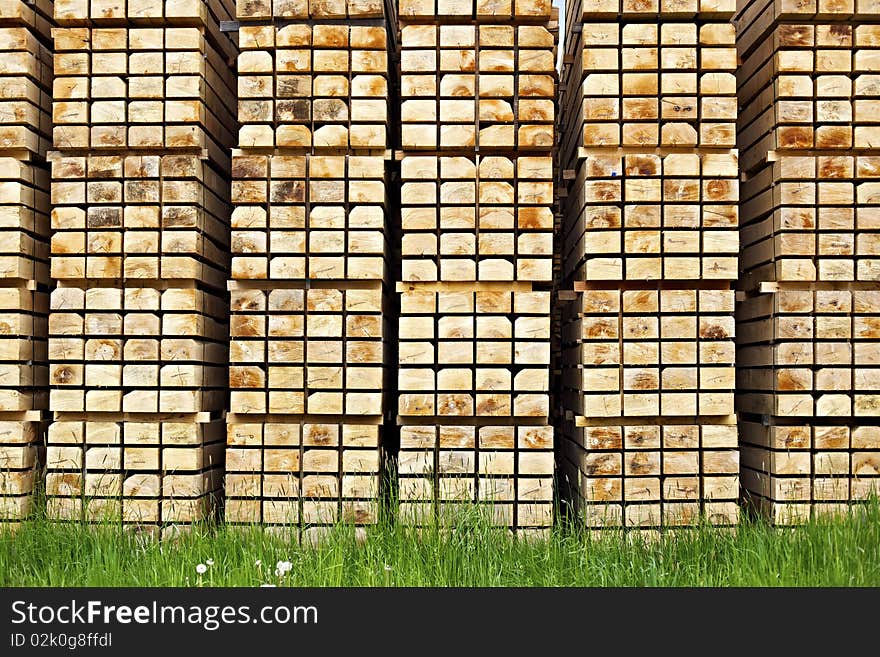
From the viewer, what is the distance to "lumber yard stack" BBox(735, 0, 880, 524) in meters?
5.32

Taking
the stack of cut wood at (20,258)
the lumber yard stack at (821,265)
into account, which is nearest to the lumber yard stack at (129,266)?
the stack of cut wood at (20,258)

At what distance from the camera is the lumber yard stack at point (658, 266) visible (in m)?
5.32

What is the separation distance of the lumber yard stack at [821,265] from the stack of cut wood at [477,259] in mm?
1492

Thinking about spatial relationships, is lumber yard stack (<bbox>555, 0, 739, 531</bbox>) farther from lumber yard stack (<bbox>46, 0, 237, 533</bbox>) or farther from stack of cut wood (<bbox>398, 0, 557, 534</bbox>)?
lumber yard stack (<bbox>46, 0, 237, 533</bbox>)

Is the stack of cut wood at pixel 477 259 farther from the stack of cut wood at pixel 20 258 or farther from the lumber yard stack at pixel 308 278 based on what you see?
the stack of cut wood at pixel 20 258

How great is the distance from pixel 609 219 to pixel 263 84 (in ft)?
8.02

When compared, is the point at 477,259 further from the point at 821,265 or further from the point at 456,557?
the point at 821,265

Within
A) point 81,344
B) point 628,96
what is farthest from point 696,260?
point 81,344

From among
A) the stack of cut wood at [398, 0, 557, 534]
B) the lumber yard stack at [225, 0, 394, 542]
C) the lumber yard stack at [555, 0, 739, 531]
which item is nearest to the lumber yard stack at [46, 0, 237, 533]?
the lumber yard stack at [225, 0, 394, 542]

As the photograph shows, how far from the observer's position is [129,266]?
215 inches

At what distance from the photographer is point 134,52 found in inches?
219

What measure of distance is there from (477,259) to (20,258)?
3.03 metres

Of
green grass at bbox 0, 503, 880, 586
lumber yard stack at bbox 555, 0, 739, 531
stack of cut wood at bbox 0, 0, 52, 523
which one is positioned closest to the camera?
green grass at bbox 0, 503, 880, 586

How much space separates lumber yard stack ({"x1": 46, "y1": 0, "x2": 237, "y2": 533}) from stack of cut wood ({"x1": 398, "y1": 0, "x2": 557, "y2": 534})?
4.62 ft
